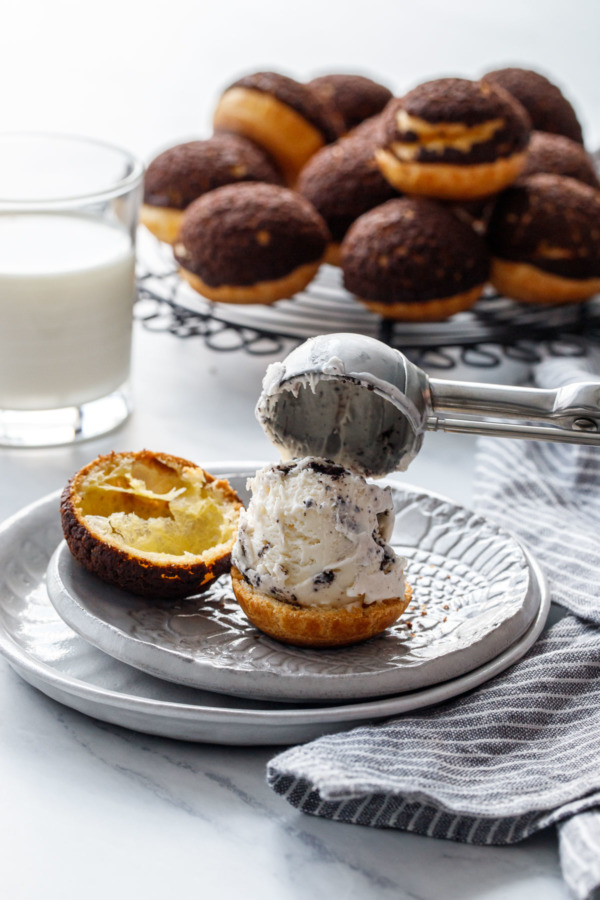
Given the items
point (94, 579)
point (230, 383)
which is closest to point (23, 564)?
point (94, 579)

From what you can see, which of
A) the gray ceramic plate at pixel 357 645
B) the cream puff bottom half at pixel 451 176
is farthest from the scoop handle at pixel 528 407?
the cream puff bottom half at pixel 451 176

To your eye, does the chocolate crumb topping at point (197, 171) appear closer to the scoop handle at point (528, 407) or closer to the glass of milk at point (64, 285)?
the glass of milk at point (64, 285)

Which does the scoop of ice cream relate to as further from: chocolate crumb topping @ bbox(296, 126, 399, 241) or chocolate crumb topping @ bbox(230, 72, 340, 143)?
chocolate crumb topping @ bbox(230, 72, 340, 143)

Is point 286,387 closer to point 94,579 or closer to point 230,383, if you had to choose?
point 94,579

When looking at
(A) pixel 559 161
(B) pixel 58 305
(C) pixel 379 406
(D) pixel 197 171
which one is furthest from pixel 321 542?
(A) pixel 559 161

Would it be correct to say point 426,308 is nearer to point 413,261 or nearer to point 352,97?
point 413,261

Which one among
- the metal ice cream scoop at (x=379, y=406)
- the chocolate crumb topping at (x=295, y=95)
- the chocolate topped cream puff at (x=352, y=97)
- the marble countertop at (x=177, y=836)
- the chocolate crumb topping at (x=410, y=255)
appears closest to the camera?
the marble countertop at (x=177, y=836)
